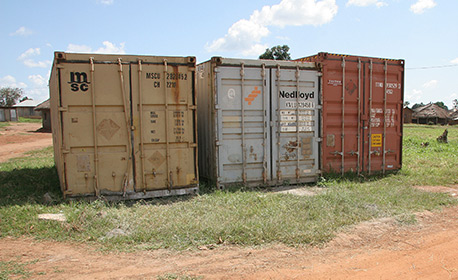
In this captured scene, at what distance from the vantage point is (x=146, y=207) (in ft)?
21.6

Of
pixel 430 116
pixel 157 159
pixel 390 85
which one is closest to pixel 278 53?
pixel 390 85

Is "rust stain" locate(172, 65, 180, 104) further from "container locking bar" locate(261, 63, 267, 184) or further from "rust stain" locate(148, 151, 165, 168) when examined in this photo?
"container locking bar" locate(261, 63, 267, 184)

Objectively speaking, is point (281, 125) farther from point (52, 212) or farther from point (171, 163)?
point (52, 212)

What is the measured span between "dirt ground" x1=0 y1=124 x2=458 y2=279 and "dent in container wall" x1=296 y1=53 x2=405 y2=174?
4067 mm

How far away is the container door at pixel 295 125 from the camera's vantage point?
8.49m

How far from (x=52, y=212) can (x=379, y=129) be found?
8321mm

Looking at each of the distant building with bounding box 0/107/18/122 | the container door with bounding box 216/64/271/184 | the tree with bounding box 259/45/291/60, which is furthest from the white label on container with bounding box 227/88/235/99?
the distant building with bounding box 0/107/18/122

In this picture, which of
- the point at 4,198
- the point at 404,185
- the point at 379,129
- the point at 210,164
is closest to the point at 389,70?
the point at 379,129

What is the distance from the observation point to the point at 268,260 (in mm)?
4406

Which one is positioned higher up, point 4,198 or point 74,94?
point 74,94

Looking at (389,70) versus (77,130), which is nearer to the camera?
(77,130)

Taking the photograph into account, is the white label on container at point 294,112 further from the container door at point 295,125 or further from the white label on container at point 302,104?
the white label on container at point 302,104

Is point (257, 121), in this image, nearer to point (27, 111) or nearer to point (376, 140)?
point (376, 140)

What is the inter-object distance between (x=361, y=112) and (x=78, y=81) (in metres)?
7.04
